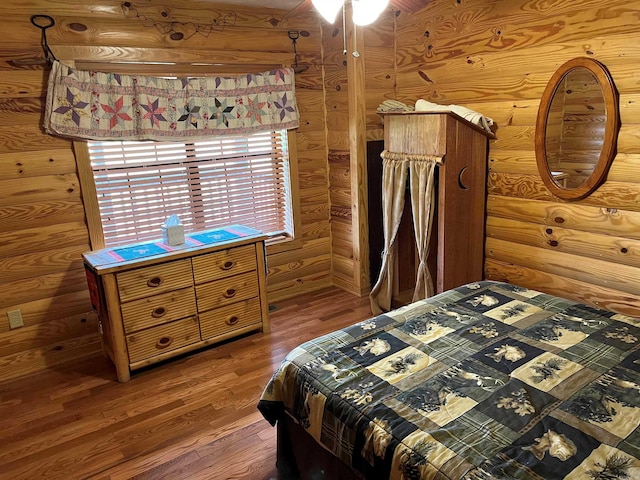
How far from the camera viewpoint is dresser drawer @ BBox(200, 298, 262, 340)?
10.1 feet

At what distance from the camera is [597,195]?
2424 millimetres

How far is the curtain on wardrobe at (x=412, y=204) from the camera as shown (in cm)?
290

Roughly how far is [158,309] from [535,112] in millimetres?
2512

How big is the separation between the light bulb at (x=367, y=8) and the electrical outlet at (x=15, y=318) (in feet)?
8.61

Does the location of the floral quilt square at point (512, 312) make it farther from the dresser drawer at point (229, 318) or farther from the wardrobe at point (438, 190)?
the dresser drawer at point (229, 318)

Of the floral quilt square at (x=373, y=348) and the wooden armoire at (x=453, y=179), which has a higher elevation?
the wooden armoire at (x=453, y=179)

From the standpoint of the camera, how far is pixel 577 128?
2449 mm

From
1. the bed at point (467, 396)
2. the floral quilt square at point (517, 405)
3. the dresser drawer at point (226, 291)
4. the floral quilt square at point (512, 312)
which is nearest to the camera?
the bed at point (467, 396)

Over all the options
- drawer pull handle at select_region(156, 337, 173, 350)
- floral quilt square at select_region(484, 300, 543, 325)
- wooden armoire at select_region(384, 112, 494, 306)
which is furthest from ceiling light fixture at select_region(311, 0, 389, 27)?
drawer pull handle at select_region(156, 337, 173, 350)

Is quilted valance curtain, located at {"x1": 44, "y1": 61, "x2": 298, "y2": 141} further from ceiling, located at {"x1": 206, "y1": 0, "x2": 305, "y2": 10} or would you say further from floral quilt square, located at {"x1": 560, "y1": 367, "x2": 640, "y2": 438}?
floral quilt square, located at {"x1": 560, "y1": 367, "x2": 640, "y2": 438}

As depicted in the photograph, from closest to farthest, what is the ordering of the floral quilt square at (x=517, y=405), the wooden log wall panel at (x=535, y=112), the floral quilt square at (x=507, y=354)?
1. the floral quilt square at (x=517, y=405)
2. the floral quilt square at (x=507, y=354)
3. the wooden log wall panel at (x=535, y=112)

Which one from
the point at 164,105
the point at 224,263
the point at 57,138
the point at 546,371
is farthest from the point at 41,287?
the point at 546,371

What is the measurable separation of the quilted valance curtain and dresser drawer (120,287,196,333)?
1.06 m

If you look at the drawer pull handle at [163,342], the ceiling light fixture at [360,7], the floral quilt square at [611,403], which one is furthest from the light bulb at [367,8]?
the drawer pull handle at [163,342]
